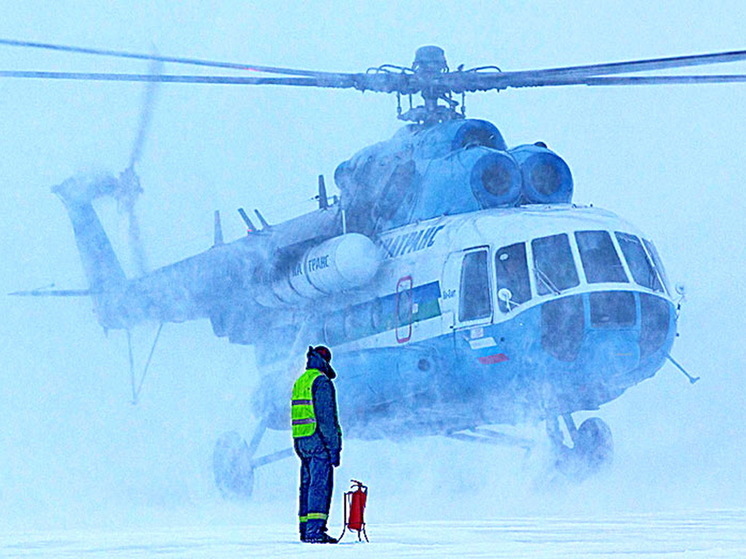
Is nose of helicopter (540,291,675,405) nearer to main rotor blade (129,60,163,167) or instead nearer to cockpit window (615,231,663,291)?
cockpit window (615,231,663,291)

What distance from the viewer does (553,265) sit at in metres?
13.2

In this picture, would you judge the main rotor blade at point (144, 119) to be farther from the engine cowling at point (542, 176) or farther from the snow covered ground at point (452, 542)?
the snow covered ground at point (452, 542)

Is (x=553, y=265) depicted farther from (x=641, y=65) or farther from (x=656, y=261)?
(x=641, y=65)

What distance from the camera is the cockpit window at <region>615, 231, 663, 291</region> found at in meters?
13.3

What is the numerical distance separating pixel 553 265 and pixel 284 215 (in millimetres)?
5267

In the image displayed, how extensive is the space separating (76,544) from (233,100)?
36.5 ft

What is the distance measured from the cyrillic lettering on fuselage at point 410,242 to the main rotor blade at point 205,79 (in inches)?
60.3

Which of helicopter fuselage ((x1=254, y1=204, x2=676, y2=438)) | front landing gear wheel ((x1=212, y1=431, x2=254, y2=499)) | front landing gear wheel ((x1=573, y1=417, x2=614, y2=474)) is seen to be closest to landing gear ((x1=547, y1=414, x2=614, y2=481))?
front landing gear wheel ((x1=573, y1=417, x2=614, y2=474))

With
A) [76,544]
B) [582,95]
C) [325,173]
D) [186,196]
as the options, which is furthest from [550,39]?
[76,544]

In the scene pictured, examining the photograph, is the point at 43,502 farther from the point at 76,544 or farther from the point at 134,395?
the point at 76,544

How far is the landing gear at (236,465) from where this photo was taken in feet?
53.1

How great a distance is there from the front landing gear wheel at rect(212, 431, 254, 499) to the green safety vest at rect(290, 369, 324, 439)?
26.3 ft

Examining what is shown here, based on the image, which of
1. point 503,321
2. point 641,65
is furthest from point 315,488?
point 641,65

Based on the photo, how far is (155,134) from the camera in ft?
60.0
